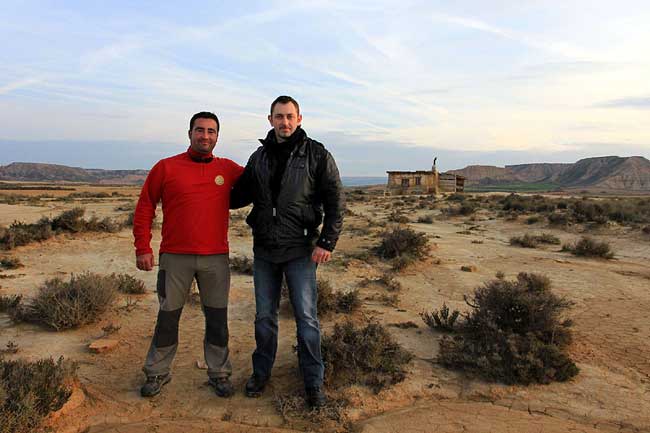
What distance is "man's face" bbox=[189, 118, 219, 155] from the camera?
3359 millimetres

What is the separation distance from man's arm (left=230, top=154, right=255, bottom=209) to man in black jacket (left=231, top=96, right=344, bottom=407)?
14 millimetres

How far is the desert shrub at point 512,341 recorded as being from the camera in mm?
3811

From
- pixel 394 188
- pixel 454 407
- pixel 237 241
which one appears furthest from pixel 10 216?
pixel 394 188

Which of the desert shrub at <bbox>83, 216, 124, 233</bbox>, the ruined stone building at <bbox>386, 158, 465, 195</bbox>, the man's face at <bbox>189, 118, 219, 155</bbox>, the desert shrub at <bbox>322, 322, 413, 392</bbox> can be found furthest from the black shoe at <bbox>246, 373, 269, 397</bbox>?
the ruined stone building at <bbox>386, 158, 465, 195</bbox>

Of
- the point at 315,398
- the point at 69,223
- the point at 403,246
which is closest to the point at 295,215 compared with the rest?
the point at 315,398

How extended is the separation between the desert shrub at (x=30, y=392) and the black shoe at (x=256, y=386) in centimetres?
133

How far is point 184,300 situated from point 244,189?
1.04 metres

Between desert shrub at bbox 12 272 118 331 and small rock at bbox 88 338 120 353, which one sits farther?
desert shrub at bbox 12 272 118 331

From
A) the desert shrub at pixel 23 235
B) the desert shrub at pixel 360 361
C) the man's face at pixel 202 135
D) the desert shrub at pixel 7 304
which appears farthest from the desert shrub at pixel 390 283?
the desert shrub at pixel 23 235

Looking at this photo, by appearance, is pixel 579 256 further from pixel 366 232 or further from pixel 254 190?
pixel 254 190

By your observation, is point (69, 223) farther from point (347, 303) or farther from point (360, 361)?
point (360, 361)

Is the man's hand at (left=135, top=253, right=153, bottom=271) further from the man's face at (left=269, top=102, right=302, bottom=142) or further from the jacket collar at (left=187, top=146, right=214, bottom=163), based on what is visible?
the man's face at (left=269, top=102, right=302, bottom=142)

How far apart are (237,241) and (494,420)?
969 cm

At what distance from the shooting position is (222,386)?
3.57 metres
